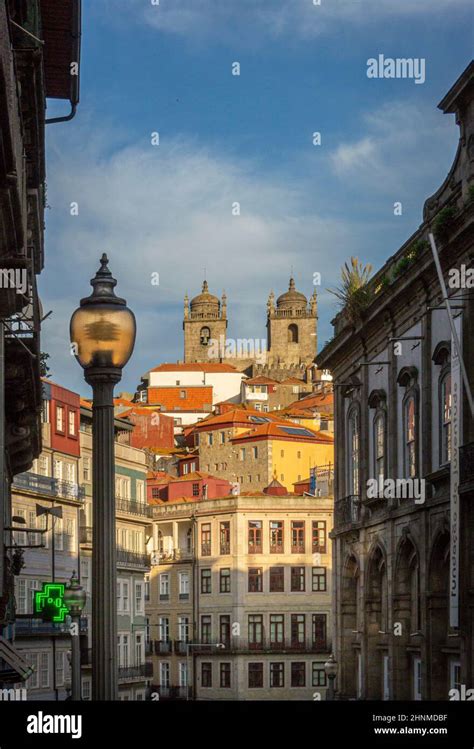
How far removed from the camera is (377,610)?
46.7 meters

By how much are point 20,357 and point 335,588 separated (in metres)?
26.3

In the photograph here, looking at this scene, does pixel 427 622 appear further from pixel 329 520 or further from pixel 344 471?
pixel 329 520

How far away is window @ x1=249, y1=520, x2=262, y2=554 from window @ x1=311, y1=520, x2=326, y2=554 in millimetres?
3288

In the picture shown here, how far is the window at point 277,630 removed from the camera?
9581 centimetres

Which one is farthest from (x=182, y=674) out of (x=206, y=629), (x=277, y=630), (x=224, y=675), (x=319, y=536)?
(x=319, y=536)

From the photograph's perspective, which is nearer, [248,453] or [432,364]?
[432,364]

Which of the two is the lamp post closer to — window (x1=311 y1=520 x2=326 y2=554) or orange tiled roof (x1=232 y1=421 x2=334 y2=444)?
window (x1=311 y1=520 x2=326 y2=554)

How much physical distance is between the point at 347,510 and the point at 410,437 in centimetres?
905

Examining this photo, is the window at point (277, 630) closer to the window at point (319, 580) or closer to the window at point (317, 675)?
the window at point (317, 675)

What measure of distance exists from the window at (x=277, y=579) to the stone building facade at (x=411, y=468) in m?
46.8

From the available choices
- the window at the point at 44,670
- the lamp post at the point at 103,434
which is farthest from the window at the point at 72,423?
the lamp post at the point at 103,434

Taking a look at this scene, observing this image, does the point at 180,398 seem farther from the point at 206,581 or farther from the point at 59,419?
the point at 59,419

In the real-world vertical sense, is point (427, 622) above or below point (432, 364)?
below
